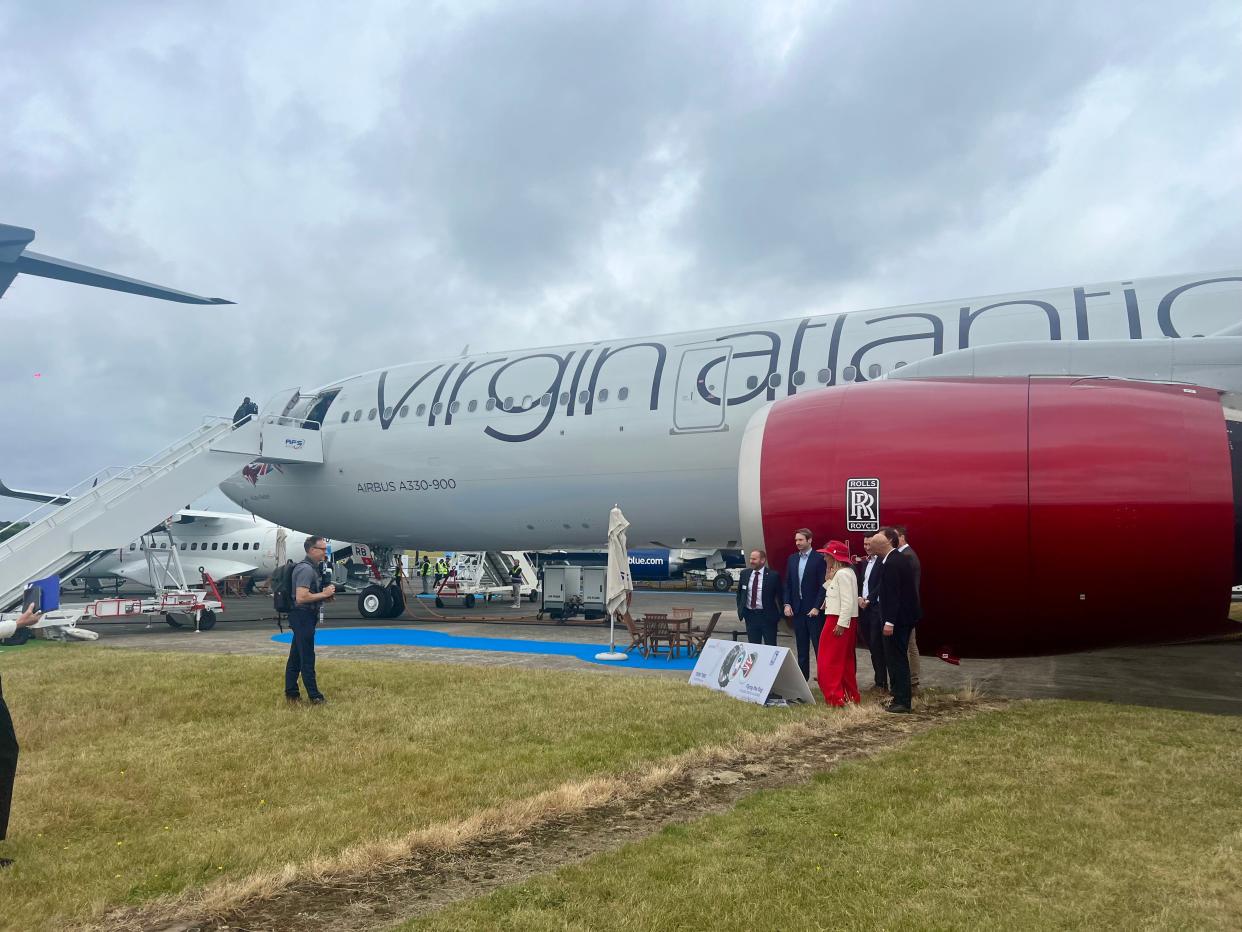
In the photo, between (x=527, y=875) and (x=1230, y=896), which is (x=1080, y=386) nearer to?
(x=1230, y=896)

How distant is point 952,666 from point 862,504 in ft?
14.8

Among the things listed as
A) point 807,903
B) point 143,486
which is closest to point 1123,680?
point 807,903

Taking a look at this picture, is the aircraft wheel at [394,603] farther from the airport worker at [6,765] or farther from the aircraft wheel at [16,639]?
the airport worker at [6,765]

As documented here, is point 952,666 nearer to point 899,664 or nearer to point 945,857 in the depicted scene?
point 899,664

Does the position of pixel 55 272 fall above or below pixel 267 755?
above

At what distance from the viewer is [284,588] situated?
8.55 m

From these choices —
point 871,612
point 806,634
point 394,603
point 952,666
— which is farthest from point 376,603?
point 871,612

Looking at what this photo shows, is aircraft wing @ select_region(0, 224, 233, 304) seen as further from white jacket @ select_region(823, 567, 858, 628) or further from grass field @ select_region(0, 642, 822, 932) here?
white jacket @ select_region(823, 567, 858, 628)

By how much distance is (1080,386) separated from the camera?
730 centimetres

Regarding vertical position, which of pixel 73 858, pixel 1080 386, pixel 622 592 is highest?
pixel 1080 386

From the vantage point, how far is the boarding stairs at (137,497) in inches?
580

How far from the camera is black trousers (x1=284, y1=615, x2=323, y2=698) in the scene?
327 inches

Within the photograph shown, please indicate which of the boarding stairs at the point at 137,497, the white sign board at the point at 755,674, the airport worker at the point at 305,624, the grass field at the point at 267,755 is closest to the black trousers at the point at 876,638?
the white sign board at the point at 755,674

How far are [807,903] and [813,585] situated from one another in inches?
197
